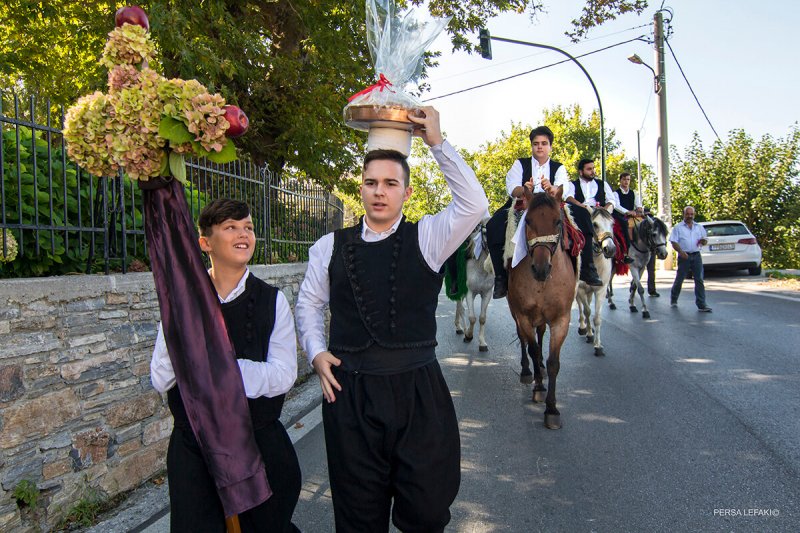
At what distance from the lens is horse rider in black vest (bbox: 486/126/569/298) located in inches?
273

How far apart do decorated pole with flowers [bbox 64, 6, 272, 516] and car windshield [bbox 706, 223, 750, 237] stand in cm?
2000

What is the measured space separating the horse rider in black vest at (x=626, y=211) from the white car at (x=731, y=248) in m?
6.95

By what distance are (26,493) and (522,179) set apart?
589 cm

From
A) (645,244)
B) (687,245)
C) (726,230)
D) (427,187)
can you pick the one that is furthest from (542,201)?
(427,187)

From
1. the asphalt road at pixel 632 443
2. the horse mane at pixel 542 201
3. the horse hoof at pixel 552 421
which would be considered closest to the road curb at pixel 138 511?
the asphalt road at pixel 632 443

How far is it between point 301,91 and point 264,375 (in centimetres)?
882

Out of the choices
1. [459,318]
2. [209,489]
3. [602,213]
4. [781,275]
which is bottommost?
[459,318]

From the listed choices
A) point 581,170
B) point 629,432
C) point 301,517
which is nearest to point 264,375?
point 301,517

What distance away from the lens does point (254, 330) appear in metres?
2.53

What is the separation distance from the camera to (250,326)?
8.26 feet

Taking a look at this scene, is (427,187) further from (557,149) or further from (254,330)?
(254,330)

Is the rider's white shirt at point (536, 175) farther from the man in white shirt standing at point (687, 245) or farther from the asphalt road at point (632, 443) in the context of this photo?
the man in white shirt standing at point (687, 245)

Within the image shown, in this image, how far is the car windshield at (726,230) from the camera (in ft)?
61.8

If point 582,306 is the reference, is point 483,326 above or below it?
below
